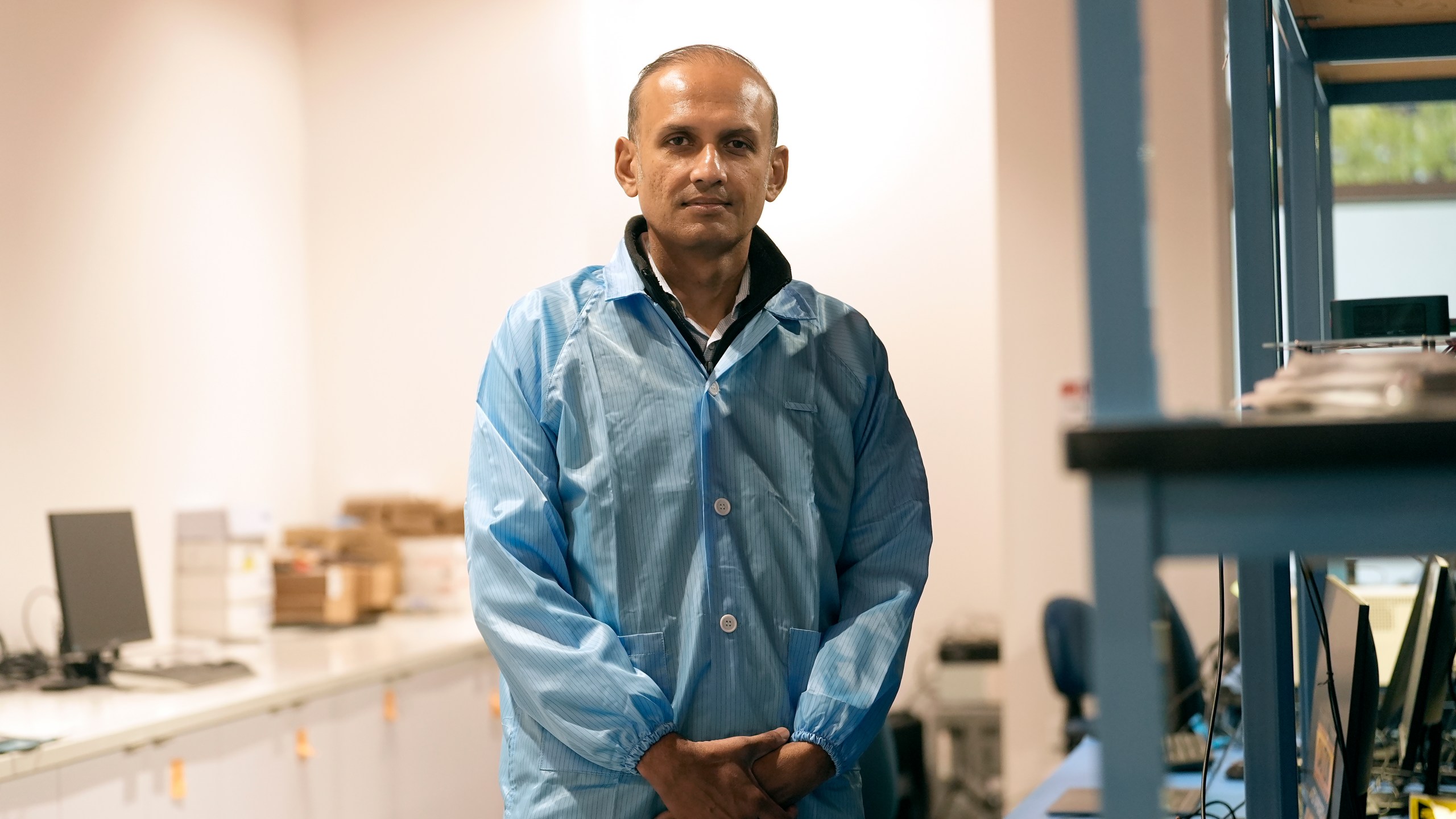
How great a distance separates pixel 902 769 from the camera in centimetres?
466

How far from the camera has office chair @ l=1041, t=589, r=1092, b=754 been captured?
170 inches

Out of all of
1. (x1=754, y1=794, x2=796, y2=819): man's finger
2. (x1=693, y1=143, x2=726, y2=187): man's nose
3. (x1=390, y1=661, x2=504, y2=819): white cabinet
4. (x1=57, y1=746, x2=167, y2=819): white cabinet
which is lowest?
(x1=390, y1=661, x2=504, y2=819): white cabinet

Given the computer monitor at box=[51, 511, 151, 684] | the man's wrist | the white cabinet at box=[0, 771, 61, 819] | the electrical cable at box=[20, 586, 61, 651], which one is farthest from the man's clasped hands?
the electrical cable at box=[20, 586, 61, 651]

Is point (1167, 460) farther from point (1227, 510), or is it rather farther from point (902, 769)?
point (902, 769)

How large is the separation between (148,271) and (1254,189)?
380 cm

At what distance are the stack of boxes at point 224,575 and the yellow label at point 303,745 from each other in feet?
3.22

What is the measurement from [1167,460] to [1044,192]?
4266 millimetres

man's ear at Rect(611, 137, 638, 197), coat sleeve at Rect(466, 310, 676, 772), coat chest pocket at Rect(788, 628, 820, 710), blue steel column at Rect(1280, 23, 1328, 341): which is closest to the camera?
coat sleeve at Rect(466, 310, 676, 772)

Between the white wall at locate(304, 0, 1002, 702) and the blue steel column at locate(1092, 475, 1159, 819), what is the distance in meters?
4.33

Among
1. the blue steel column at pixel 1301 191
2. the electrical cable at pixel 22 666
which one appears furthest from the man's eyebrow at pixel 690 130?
the electrical cable at pixel 22 666

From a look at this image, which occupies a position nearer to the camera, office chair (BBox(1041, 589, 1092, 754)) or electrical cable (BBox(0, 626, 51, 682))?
electrical cable (BBox(0, 626, 51, 682))

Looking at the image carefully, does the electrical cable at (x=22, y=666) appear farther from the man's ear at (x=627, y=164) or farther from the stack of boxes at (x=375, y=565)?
the man's ear at (x=627, y=164)

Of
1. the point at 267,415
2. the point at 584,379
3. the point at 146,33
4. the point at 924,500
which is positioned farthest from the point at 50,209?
the point at 924,500

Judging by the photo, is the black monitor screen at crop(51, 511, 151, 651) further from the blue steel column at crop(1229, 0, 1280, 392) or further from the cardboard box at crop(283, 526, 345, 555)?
the blue steel column at crop(1229, 0, 1280, 392)
